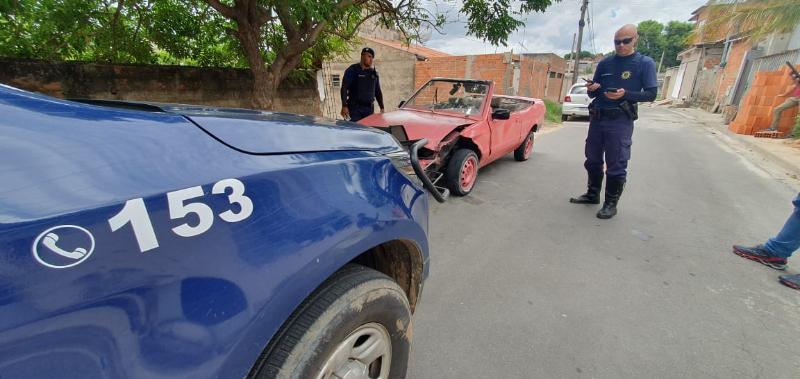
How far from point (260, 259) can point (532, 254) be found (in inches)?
103

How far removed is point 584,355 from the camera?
75.6 inches

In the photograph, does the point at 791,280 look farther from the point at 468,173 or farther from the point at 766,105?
the point at 766,105

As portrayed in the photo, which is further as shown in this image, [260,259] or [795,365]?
[795,365]

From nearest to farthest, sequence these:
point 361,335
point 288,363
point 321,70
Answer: point 288,363 → point 361,335 → point 321,70

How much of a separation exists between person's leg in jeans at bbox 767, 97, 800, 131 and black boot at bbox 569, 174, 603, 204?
31.4 ft

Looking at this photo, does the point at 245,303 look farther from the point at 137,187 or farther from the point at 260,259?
the point at 137,187

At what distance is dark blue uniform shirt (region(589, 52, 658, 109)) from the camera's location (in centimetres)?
340

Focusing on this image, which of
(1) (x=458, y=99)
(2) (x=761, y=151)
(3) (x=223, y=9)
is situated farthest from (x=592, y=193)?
(2) (x=761, y=151)

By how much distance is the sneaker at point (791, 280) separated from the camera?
2559 mm

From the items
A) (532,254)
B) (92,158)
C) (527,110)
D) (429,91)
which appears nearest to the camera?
(92,158)

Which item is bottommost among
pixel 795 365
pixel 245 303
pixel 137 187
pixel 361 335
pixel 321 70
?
pixel 795 365

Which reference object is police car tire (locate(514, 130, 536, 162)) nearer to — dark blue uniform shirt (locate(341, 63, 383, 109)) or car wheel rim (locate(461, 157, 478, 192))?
car wheel rim (locate(461, 157, 478, 192))

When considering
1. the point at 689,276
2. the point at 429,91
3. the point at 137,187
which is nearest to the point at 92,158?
the point at 137,187

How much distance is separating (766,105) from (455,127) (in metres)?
11.7
